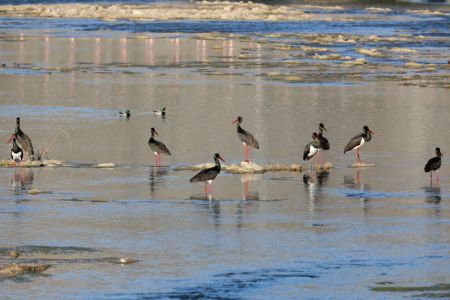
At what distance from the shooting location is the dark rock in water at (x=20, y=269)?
52.1 feet

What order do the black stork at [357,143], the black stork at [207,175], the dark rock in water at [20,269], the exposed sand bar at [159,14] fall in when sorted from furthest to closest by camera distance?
the exposed sand bar at [159,14] < the black stork at [357,143] < the black stork at [207,175] < the dark rock in water at [20,269]

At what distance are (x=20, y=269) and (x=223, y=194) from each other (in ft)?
22.3

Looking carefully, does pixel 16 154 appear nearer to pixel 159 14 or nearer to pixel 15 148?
pixel 15 148

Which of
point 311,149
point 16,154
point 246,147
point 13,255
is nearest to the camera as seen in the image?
point 13,255

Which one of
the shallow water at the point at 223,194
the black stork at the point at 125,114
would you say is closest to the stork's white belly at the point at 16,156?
the shallow water at the point at 223,194

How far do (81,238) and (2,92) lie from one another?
75.4 ft

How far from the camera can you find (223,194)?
2228 cm

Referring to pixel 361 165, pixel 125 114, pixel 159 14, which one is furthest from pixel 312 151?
pixel 159 14

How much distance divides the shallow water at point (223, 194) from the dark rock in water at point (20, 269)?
18cm

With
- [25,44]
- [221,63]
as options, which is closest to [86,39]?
[25,44]

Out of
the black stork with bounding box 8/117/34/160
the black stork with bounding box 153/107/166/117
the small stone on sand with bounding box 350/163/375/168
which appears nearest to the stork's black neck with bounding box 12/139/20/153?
the black stork with bounding box 8/117/34/160

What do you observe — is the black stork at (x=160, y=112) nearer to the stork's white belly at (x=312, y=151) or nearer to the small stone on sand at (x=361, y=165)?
the stork's white belly at (x=312, y=151)

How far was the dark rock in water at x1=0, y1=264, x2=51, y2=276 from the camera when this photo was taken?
15891 mm

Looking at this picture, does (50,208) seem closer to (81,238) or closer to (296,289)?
(81,238)
